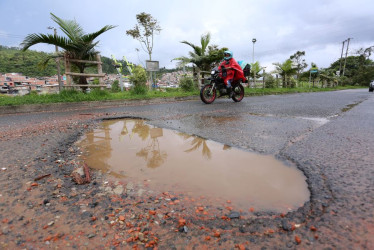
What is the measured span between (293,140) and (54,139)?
2.88 m

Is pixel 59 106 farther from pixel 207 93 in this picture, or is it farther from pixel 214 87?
pixel 214 87

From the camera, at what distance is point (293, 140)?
246 cm

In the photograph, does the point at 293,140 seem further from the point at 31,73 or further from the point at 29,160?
the point at 31,73

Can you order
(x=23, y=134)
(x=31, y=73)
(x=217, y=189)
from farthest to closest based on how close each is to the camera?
(x=31, y=73) → (x=23, y=134) → (x=217, y=189)

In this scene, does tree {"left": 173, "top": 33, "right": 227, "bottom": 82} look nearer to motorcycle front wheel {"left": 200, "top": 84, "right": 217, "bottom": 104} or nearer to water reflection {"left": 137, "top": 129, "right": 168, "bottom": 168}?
motorcycle front wheel {"left": 200, "top": 84, "right": 217, "bottom": 104}

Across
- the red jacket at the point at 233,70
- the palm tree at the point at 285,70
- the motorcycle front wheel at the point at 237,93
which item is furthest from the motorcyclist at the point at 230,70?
the palm tree at the point at 285,70

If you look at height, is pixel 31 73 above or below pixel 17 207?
above

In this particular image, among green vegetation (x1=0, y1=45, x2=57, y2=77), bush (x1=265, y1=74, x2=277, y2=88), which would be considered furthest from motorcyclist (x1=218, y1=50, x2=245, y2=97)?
green vegetation (x1=0, y1=45, x2=57, y2=77)

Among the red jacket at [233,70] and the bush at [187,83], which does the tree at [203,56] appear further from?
the red jacket at [233,70]

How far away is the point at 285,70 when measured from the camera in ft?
70.4

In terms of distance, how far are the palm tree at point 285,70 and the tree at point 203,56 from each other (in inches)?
454

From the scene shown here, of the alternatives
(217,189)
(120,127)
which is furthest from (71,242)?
(120,127)

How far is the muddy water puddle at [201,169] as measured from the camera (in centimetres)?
131

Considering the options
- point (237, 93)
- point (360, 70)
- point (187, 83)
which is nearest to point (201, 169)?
point (237, 93)
